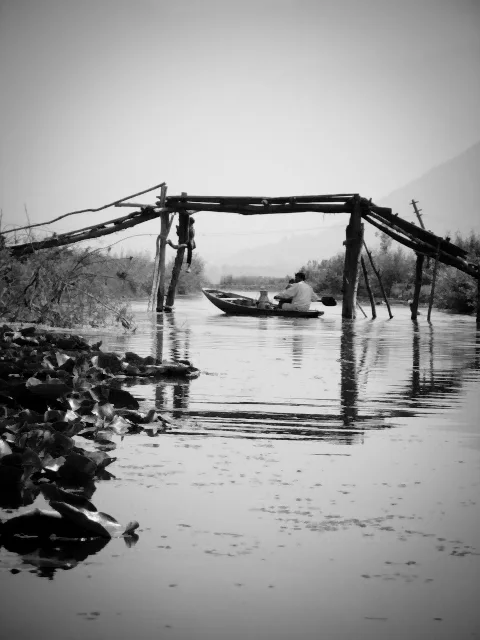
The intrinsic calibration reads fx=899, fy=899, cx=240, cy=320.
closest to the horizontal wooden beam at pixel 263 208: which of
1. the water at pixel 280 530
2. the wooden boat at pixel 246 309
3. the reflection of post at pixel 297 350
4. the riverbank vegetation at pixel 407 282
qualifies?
the wooden boat at pixel 246 309

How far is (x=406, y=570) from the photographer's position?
3451 millimetres

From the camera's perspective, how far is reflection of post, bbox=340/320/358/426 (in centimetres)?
732

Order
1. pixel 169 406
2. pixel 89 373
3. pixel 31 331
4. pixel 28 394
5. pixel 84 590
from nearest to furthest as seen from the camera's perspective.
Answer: pixel 84 590 < pixel 28 394 < pixel 169 406 < pixel 89 373 < pixel 31 331

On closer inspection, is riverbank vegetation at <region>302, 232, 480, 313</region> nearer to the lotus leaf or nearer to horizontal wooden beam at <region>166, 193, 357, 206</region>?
horizontal wooden beam at <region>166, 193, 357, 206</region>

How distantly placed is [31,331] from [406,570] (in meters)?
8.98

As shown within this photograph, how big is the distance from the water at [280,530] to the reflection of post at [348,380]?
0.05m

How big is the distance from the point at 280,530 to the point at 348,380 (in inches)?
241

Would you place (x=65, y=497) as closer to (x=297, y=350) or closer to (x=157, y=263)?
(x=297, y=350)

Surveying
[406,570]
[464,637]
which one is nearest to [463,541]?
[406,570]

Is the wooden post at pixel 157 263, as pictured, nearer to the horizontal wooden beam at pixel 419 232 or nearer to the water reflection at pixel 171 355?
the water reflection at pixel 171 355

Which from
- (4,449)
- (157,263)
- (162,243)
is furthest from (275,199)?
(4,449)

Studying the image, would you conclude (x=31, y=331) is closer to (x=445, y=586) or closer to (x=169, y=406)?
(x=169, y=406)

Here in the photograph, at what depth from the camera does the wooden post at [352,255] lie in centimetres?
2422

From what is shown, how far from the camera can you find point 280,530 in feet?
12.8
